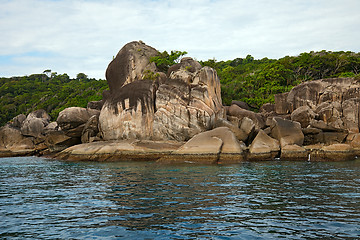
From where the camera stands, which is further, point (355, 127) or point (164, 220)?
point (355, 127)

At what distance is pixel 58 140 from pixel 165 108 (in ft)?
47.0

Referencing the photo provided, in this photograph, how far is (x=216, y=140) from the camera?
23172 millimetres

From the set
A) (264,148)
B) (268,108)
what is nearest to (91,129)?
(264,148)

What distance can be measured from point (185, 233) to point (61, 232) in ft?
9.79

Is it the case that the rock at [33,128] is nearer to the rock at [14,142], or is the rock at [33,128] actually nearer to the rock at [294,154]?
the rock at [14,142]

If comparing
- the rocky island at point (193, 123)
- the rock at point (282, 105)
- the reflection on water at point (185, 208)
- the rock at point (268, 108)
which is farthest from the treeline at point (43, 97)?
the reflection on water at point (185, 208)

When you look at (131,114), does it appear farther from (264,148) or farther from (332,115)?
(332,115)

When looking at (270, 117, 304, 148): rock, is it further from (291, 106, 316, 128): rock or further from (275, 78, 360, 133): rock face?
(291, 106, 316, 128): rock

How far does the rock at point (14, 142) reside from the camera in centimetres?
3927

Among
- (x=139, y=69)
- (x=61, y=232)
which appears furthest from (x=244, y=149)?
(x=61, y=232)

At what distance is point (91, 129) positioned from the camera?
32.2 metres

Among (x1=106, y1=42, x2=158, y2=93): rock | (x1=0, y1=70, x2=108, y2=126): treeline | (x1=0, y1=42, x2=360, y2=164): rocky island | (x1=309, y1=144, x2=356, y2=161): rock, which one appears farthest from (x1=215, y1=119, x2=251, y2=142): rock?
(x1=0, y1=70, x2=108, y2=126): treeline

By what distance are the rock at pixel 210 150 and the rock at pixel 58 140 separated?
1539 cm

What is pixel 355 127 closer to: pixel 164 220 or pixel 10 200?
pixel 164 220
